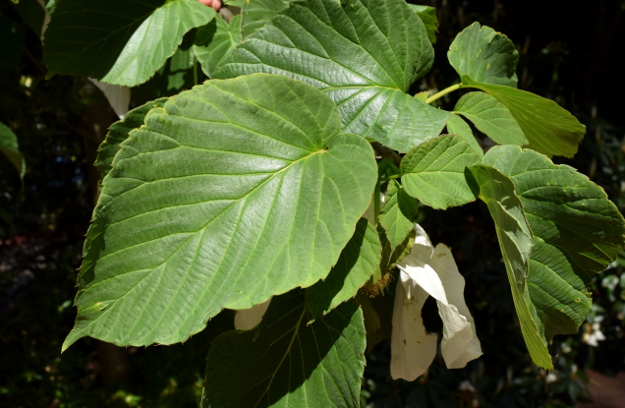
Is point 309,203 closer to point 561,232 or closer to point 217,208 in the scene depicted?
point 217,208

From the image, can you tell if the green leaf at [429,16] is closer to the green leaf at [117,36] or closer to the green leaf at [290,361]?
the green leaf at [117,36]

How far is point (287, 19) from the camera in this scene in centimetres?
42

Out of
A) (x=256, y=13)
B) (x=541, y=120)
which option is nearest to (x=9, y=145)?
(x=256, y=13)

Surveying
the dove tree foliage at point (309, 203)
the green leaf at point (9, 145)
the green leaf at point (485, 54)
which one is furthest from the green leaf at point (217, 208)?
the green leaf at point (9, 145)

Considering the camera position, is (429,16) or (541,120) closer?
(541,120)

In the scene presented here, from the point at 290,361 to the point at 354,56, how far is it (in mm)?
287

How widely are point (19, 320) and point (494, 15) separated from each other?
2183 mm

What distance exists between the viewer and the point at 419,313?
46 centimetres

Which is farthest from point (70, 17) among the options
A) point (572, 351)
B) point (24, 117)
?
point (572, 351)

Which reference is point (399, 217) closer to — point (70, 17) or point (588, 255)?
point (588, 255)

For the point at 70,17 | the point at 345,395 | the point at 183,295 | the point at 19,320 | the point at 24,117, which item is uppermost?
the point at 70,17

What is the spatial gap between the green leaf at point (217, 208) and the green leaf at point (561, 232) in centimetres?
16

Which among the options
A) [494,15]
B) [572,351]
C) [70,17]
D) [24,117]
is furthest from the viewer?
[572,351]

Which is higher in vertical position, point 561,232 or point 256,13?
point 256,13
